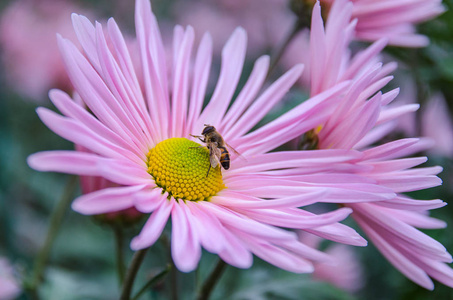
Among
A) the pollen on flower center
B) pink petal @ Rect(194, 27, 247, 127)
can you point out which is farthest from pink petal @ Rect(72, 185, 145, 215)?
pink petal @ Rect(194, 27, 247, 127)

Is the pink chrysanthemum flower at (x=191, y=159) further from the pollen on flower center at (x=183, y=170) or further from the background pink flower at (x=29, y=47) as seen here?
the background pink flower at (x=29, y=47)

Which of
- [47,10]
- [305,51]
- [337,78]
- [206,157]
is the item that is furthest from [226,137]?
[47,10]

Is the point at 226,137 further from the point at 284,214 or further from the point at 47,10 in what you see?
the point at 47,10

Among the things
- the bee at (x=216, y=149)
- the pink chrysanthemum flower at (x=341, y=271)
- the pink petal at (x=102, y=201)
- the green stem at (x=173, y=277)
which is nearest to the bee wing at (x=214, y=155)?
the bee at (x=216, y=149)

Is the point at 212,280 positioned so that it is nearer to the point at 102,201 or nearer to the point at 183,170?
the point at 183,170

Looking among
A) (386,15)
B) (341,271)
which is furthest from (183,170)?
(341,271)

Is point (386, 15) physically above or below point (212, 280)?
above

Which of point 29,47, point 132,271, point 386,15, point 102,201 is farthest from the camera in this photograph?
point 29,47

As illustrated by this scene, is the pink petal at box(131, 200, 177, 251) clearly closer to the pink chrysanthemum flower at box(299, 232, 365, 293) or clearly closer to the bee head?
the bee head
